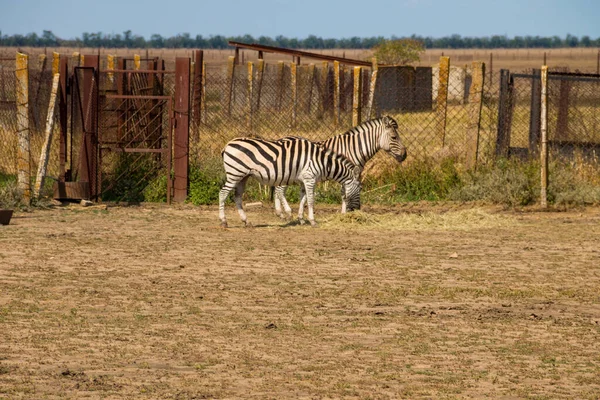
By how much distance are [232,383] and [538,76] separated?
12467 millimetres

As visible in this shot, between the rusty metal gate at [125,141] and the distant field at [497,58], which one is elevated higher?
the distant field at [497,58]

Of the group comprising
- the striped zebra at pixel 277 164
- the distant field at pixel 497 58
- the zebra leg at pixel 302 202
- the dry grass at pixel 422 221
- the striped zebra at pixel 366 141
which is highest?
the distant field at pixel 497 58

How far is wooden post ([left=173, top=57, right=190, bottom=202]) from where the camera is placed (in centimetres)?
1798

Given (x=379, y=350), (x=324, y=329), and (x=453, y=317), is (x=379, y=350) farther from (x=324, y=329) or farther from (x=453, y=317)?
(x=453, y=317)

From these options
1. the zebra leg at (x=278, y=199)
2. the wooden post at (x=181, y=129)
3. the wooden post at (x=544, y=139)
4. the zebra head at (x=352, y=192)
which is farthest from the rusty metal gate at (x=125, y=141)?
the wooden post at (x=544, y=139)

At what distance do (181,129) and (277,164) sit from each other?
364 centimetres

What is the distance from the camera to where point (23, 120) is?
55.9ft

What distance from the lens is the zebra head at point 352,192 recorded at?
15586 mm

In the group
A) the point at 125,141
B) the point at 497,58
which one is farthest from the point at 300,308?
the point at 497,58

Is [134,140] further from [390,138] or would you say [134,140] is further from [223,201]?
[390,138]

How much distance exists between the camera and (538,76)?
18047 mm

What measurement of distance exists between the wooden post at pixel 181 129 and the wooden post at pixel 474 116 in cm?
506

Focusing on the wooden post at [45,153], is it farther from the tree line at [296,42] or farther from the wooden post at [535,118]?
the tree line at [296,42]

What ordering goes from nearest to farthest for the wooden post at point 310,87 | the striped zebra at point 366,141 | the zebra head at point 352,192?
the zebra head at point 352,192
the striped zebra at point 366,141
the wooden post at point 310,87
